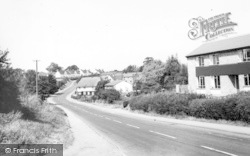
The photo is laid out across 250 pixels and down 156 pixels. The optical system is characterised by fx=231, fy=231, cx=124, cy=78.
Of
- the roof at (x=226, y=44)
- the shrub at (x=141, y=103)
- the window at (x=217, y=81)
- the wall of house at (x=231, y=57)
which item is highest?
the roof at (x=226, y=44)

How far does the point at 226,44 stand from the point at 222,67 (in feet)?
13.5

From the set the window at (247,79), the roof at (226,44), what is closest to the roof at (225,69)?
the window at (247,79)

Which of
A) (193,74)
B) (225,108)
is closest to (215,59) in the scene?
(193,74)

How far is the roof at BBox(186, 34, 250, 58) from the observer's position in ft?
104

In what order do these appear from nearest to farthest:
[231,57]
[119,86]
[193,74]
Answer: [231,57] < [193,74] < [119,86]

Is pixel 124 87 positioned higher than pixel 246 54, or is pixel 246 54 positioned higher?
pixel 246 54

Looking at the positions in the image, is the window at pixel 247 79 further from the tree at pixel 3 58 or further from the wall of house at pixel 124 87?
the wall of house at pixel 124 87

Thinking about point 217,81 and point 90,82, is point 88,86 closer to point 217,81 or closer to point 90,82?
point 90,82

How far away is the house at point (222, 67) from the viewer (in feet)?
101

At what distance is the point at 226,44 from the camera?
115 ft

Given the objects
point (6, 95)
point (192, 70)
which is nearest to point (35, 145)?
point (6, 95)

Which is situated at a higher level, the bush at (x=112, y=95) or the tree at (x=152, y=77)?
the tree at (x=152, y=77)

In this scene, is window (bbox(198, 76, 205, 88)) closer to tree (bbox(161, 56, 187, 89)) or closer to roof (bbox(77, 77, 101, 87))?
tree (bbox(161, 56, 187, 89))

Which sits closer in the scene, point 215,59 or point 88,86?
point 215,59
